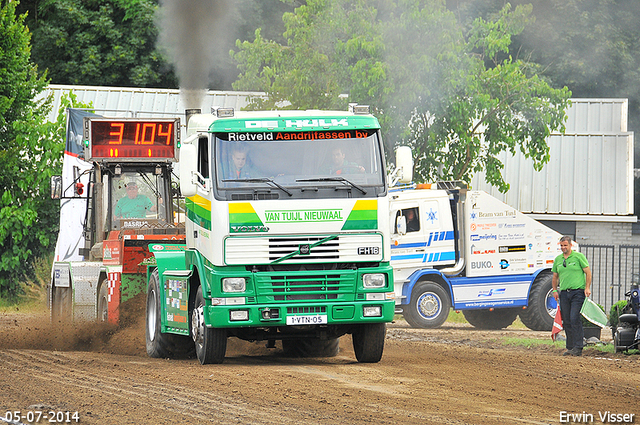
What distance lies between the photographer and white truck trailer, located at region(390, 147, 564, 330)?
19375mm

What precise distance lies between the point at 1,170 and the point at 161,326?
13.8 m

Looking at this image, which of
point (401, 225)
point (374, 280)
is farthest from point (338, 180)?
point (401, 225)

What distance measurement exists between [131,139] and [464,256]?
760 centimetres

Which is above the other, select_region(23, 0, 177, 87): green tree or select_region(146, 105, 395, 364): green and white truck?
select_region(23, 0, 177, 87): green tree

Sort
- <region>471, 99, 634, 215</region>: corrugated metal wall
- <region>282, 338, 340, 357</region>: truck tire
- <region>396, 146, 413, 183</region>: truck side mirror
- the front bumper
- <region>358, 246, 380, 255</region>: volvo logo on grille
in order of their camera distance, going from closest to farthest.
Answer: the front bumper < <region>358, 246, 380, 255</region>: volvo logo on grille < <region>396, 146, 413, 183</region>: truck side mirror < <region>282, 338, 340, 357</region>: truck tire < <region>471, 99, 634, 215</region>: corrugated metal wall

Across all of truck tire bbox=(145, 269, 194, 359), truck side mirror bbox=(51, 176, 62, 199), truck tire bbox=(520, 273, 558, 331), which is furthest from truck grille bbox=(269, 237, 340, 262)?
truck tire bbox=(520, 273, 558, 331)

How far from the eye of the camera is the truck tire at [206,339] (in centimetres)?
1112

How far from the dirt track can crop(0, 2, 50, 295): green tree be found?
1071 cm

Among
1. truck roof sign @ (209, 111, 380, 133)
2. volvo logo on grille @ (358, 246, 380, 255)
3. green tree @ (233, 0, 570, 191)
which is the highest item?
green tree @ (233, 0, 570, 191)

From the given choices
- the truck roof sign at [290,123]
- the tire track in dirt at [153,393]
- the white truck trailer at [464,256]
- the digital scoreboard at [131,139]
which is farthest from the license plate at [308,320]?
the white truck trailer at [464,256]

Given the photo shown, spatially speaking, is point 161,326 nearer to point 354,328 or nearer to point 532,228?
point 354,328

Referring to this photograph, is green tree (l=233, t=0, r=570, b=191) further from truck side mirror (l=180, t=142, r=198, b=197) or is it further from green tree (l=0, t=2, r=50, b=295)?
truck side mirror (l=180, t=142, r=198, b=197)

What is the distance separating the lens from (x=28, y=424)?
24.5ft

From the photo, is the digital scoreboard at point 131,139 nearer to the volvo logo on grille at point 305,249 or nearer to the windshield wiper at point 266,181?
the windshield wiper at point 266,181
